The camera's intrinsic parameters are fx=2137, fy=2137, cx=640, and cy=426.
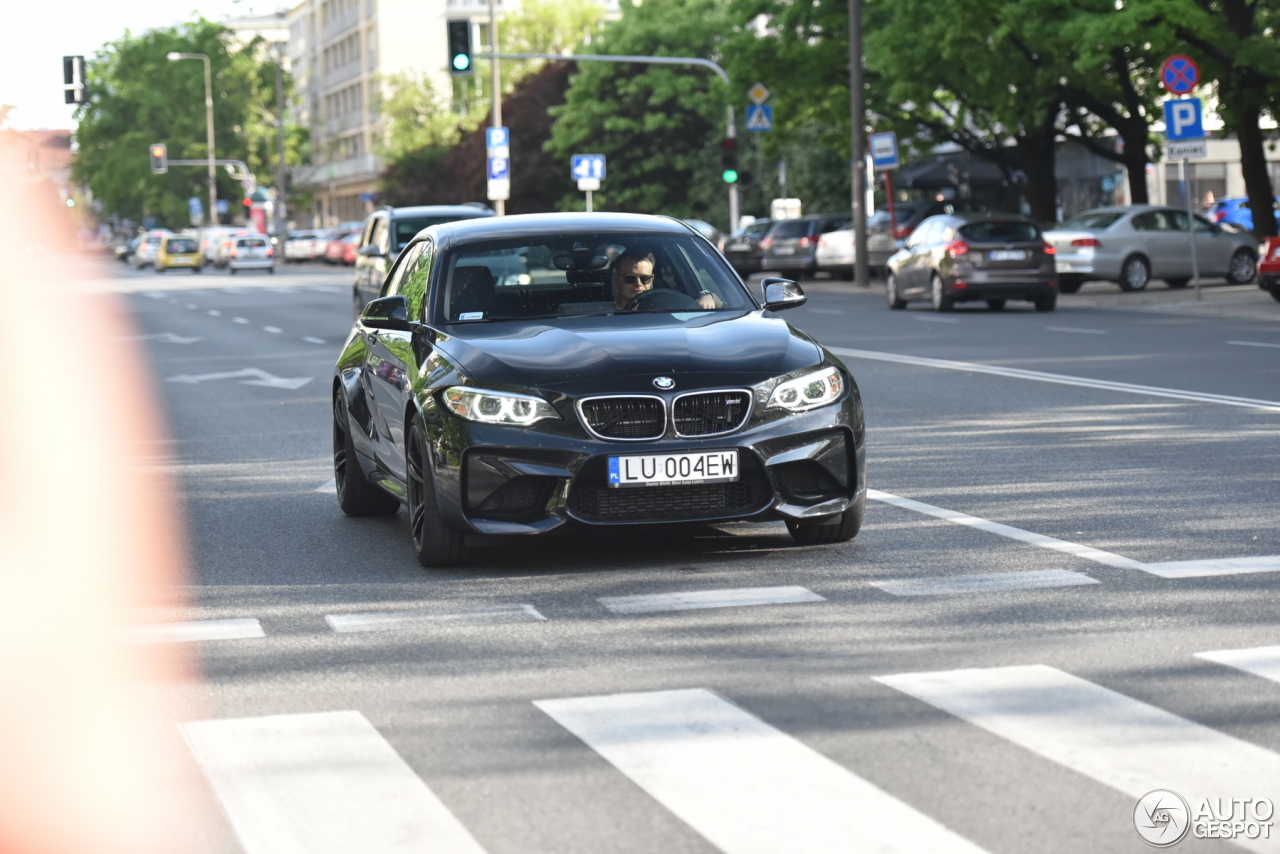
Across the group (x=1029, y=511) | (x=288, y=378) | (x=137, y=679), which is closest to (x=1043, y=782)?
(x=137, y=679)

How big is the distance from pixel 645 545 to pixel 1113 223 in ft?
91.4

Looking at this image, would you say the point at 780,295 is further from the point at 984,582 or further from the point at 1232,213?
the point at 1232,213

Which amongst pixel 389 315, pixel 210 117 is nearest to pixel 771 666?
pixel 389 315

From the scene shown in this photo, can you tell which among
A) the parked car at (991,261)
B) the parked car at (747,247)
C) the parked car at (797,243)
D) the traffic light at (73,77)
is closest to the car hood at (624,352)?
the parked car at (991,261)

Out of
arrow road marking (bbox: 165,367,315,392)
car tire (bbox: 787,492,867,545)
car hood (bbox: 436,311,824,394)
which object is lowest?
car tire (bbox: 787,492,867,545)

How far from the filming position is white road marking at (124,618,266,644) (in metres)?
7.12

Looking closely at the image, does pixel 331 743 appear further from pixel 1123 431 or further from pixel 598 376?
pixel 1123 431

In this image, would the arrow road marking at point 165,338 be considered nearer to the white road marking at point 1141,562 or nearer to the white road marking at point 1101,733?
the white road marking at point 1141,562

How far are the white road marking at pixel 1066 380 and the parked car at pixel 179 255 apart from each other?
6380cm

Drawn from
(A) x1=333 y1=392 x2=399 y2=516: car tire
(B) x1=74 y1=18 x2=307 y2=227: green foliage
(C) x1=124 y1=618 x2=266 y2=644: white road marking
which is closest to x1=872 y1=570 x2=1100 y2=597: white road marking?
(C) x1=124 y1=618 x2=266 y2=644: white road marking

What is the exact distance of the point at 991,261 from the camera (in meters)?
29.7

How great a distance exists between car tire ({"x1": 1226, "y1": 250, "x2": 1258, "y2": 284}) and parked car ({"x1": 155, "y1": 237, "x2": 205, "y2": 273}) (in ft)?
179

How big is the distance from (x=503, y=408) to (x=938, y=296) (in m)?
23.0

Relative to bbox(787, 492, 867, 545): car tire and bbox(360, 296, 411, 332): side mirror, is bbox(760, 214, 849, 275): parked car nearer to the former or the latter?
bbox(360, 296, 411, 332): side mirror
